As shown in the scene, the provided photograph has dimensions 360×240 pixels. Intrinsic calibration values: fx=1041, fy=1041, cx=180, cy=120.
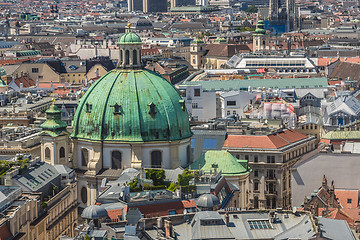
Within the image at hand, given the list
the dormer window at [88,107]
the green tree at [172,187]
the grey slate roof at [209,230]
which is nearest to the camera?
the grey slate roof at [209,230]

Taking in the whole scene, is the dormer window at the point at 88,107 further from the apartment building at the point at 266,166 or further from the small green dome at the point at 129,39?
the apartment building at the point at 266,166

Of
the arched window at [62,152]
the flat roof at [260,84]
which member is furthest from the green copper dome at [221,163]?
the flat roof at [260,84]

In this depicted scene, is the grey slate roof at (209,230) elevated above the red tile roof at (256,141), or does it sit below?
below

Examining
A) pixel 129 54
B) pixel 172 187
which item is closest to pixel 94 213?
pixel 172 187

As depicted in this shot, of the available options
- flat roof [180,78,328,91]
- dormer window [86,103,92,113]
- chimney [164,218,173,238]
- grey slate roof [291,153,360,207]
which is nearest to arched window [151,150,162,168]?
dormer window [86,103,92,113]

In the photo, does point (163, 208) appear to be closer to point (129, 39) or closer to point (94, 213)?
point (94, 213)

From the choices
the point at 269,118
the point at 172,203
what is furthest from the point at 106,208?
the point at 269,118

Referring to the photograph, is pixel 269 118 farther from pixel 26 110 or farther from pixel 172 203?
pixel 172 203
